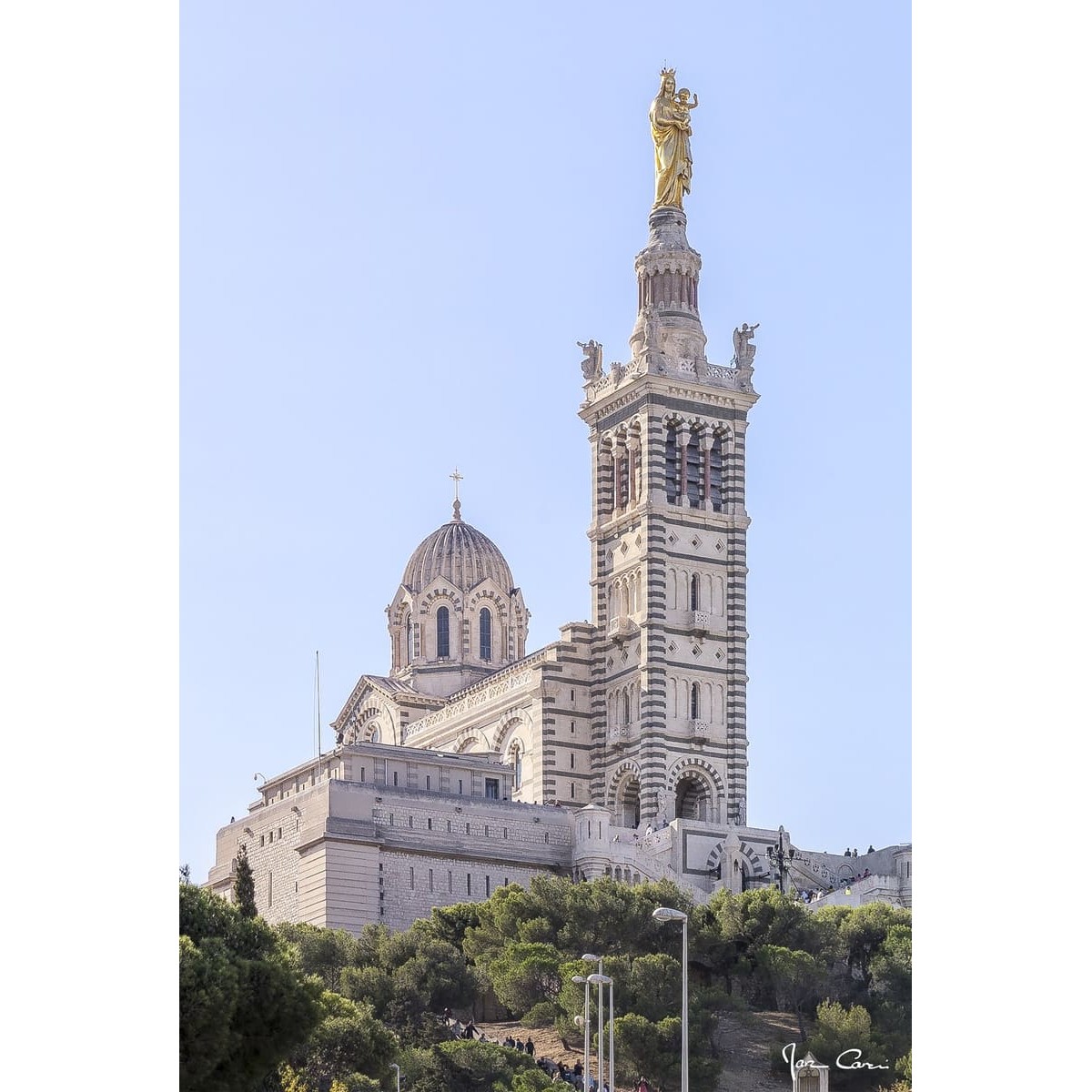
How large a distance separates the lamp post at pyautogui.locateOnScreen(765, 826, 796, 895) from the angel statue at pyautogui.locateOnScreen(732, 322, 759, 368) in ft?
67.8

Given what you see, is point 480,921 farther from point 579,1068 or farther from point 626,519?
point 626,519

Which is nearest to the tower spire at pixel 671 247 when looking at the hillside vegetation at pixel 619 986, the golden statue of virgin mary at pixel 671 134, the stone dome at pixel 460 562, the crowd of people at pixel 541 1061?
the golden statue of virgin mary at pixel 671 134

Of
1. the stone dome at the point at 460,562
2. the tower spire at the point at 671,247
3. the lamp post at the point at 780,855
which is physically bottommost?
the lamp post at the point at 780,855

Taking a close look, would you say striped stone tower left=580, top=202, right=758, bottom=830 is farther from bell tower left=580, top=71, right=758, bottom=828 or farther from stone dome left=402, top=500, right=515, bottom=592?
stone dome left=402, top=500, right=515, bottom=592

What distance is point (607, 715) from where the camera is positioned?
4163 inches

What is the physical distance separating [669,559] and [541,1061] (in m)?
35.0

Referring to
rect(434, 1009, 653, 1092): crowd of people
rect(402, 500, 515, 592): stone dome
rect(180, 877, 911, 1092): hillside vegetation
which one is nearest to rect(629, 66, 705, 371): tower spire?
rect(402, 500, 515, 592): stone dome

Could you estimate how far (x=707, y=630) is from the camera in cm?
10606

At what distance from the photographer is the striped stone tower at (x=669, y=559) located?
104312 millimetres

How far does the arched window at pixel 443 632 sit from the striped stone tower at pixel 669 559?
1159 cm

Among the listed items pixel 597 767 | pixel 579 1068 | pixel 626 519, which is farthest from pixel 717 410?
pixel 579 1068

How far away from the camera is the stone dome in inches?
4656
